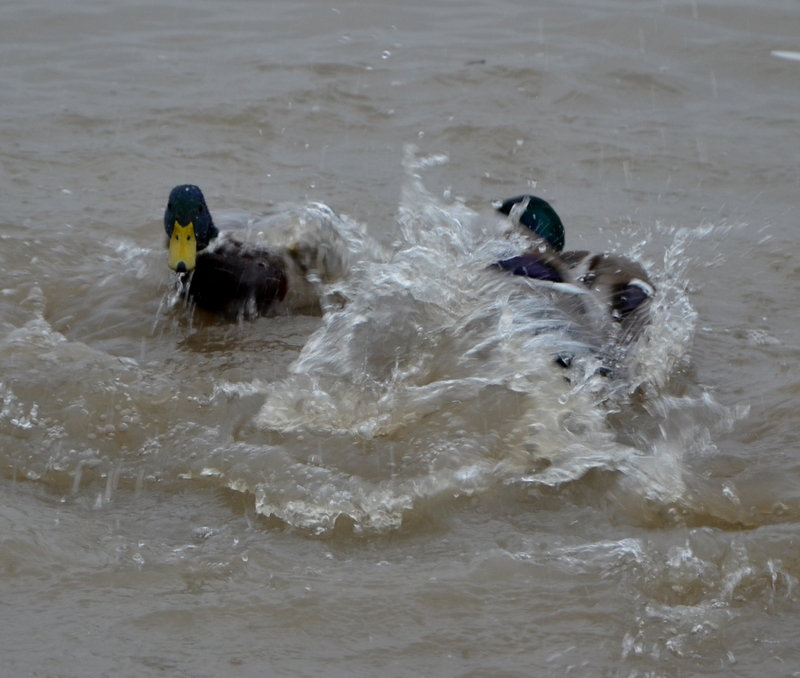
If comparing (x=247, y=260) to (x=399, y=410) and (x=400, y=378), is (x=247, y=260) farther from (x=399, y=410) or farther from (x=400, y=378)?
(x=399, y=410)

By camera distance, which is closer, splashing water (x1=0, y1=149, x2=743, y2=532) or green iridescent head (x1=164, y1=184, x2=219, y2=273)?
splashing water (x1=0, y1=149, x2=743, y2=532)

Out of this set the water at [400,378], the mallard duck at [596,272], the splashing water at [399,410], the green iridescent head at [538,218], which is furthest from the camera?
the green iridescent head at [538,218]

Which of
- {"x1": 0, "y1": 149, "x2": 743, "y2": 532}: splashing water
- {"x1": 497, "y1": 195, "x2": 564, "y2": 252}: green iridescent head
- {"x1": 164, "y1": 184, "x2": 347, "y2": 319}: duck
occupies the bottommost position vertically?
{"x1": 0, "y1": 149, "x2": 743, "y2": 532}: splashing water

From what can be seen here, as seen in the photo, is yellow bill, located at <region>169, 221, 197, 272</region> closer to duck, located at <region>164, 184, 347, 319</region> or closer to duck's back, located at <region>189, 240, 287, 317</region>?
duck, located at <region>164, 184, 347, 319</region>

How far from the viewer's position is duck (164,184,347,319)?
555cm

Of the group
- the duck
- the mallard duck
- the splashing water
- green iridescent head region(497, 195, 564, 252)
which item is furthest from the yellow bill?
green iridescent head region(497, 195, 564, 252)

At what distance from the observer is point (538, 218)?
19.0ft

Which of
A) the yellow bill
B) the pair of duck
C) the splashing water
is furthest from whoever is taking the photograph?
the yellow bill

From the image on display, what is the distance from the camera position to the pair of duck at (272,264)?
204 inches

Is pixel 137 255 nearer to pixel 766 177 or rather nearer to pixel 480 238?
pixel 480 238

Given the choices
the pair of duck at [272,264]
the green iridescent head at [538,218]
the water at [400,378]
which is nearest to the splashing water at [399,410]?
the water at [400,378]

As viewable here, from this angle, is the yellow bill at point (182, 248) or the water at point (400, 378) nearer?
the water at point (400, 378)

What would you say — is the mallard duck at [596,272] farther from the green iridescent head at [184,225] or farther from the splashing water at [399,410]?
the green iridescent head at [184,225]

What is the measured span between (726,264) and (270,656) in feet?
12.7
